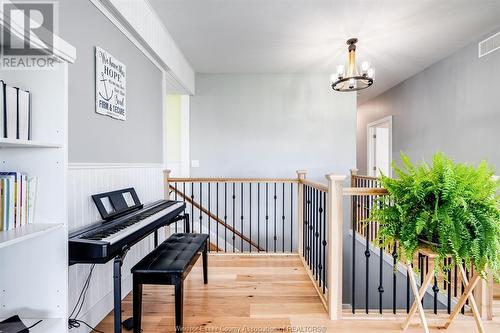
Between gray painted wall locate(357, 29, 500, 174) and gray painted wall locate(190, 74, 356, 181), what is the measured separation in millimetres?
1090

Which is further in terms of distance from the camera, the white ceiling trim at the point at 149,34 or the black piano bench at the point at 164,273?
the white ceiling trim at the point at 149,34

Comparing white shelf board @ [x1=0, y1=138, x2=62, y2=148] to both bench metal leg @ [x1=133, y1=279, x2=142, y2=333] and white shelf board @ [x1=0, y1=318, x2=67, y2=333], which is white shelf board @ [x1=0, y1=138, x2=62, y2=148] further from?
bench metal leg @ [x1=133, y1=279, x2=142, y2=333]

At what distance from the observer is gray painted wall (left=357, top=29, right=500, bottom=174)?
316 centimetres

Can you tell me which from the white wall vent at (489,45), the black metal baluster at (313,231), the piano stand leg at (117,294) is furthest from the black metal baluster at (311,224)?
the white wall vent at (489,45)

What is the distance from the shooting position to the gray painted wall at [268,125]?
4.46m

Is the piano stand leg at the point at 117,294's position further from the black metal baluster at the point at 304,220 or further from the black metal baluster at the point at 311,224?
the black metal baluster at the point at 304,220

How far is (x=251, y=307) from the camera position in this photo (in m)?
2.09

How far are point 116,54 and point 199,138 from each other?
2.32 meters

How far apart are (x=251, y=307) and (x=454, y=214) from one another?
147cm

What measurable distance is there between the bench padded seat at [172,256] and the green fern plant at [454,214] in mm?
1321

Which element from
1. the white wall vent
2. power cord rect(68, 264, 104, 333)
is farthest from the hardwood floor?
the white wall vent

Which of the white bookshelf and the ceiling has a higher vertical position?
the ceiling

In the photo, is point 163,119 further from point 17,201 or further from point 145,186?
point 17,201

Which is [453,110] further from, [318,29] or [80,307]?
[80,307]
